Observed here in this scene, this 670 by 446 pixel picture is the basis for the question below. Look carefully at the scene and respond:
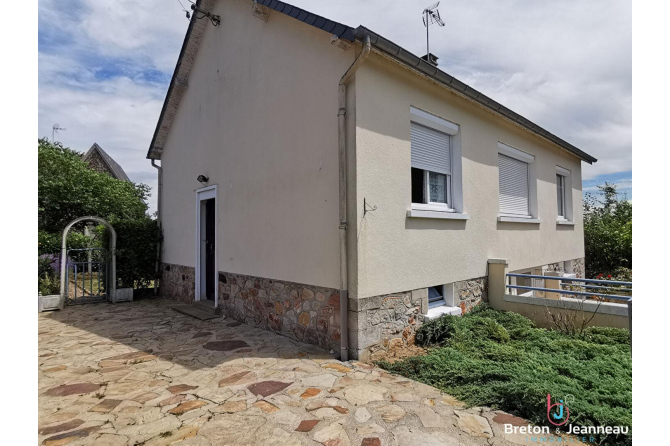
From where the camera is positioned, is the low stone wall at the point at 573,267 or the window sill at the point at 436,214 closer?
the window sill at the point at 436,214

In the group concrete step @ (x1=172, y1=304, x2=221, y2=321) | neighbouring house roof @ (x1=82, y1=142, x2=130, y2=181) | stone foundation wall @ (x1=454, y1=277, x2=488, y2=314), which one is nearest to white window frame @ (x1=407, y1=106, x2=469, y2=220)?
stone foundation wall @ (x1=454, y1=277, x2=488, y2=314)

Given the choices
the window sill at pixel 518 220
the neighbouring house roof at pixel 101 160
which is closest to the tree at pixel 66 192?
the neighbouring house roof at pixel 101 160

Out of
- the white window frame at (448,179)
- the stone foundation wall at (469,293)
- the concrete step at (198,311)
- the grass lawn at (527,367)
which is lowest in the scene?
the concrete step at (198,311)

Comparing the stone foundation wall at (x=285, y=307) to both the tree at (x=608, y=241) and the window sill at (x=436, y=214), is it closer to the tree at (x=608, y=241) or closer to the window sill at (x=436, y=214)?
the window sill at (x=436, y=214)

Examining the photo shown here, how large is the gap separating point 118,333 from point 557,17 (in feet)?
29.2

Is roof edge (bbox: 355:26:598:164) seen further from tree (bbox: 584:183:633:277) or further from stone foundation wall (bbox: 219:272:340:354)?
tree (bbox: 584:183:633:277)

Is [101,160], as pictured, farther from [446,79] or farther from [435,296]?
[435,296]

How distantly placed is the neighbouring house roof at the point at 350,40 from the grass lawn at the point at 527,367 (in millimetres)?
3826

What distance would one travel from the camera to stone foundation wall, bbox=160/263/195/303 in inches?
355

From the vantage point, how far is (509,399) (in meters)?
3.36

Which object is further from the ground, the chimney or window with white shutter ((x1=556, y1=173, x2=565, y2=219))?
the chimney

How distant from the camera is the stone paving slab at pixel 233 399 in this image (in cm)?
296

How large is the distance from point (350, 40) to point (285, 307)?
13.4ft

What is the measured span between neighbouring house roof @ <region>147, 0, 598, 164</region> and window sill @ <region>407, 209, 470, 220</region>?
209 centimetres
